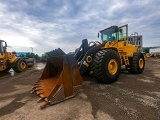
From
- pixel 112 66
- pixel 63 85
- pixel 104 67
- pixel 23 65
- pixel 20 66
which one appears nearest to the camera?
pixel 63 85

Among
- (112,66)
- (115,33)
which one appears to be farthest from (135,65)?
(112,66)

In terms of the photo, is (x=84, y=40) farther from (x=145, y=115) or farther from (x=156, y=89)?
(x=145, y=115)

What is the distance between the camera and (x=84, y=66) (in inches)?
228

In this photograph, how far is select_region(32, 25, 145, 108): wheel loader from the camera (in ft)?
14.3

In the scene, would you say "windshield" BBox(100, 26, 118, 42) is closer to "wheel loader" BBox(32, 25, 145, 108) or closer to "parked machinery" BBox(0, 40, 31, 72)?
"wheel loader" BBox(32, 25, 145, 108)

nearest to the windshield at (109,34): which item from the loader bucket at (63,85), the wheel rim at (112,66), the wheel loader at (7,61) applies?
the wheel rim at (112,66)

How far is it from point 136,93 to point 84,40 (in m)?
2.69

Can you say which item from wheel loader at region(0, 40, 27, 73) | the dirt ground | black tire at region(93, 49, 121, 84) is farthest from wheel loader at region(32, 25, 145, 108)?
wheel loader at region(0, 40, 27, 73)

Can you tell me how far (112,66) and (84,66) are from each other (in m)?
1.09

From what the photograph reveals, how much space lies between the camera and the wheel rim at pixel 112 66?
5875 millimetres

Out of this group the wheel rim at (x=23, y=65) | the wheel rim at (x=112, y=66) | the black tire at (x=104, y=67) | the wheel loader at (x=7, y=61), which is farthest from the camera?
the wheel rim at (x=23, y=65)

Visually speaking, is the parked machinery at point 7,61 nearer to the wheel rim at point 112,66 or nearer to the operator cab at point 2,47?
the operator cab at point 2,47

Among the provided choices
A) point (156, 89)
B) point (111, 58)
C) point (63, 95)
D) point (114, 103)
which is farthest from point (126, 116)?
point (111, 58)

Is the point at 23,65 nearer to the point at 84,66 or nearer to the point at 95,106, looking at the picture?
the point at 84,66
